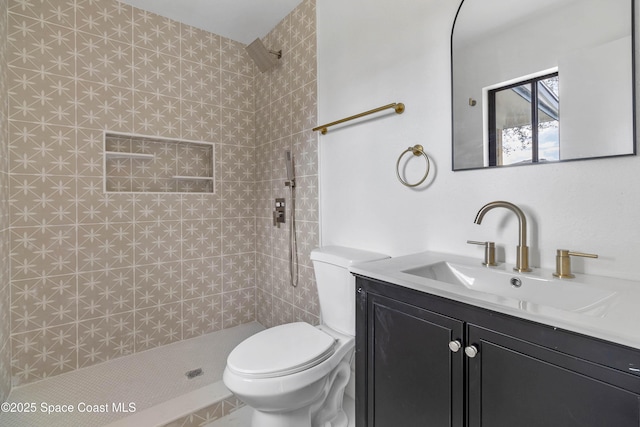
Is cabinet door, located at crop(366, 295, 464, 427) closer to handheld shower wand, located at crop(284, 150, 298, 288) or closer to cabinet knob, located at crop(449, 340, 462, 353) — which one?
cabinet knob, located at crop(449, 340, 462, 353)

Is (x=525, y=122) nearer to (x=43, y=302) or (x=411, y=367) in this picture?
Result: (x=411, y=367)

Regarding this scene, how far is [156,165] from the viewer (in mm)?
2154

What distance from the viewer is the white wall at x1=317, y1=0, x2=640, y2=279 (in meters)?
0.86

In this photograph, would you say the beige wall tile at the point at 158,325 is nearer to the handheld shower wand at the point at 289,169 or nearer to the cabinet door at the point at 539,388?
the handheld shower wand at the point at 289,169

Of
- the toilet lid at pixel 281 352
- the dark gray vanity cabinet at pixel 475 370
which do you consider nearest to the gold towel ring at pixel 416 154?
the dark gray vanity cabinet at pixel 475 370

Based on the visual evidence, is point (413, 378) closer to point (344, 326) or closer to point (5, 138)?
point (344, 326)

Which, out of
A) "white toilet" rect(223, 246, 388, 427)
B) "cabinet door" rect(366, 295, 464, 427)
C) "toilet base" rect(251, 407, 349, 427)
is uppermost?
"cabinet door" rect(366, 295, 464, 427)

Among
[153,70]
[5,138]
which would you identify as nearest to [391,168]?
[153,70]

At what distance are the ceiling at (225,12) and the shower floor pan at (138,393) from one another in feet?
7.87

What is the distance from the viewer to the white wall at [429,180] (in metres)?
0.86

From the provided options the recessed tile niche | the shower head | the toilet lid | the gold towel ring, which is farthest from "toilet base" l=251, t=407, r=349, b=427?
the shower head

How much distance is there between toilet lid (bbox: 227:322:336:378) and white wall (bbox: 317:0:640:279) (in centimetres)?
54

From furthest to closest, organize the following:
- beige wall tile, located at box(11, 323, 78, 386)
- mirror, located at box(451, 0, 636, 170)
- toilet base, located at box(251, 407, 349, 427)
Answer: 1. beige wall tile, located at box(11, 323, 78, 386)
2. toilet base, located at box(251, 407, 349, 427)
3. mirror, located at box(451, 0, 636, 170)

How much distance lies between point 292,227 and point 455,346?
149 cm
